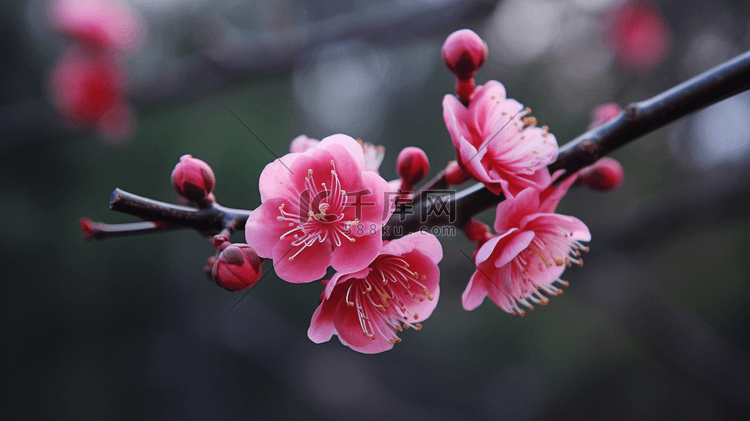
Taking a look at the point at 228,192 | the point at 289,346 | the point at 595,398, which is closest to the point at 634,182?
the point at 595,398

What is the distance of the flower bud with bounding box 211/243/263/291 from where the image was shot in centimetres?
66

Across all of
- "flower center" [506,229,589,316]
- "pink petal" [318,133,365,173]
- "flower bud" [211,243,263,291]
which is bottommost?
"flower center" [506,229,589,316]

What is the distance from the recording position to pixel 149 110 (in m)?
3.36

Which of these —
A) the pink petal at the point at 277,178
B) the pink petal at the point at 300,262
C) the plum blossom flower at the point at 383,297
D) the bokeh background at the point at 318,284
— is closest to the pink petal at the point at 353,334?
the plum blossom flower at the point at 383,297

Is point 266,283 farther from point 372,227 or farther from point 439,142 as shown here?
point 372,227

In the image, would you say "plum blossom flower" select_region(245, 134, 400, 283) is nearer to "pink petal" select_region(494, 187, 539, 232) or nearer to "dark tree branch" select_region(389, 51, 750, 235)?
"dark tree branch" select_region(389, 51, 750, 235)

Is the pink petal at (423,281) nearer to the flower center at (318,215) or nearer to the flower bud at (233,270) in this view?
the flower center at (318,215)

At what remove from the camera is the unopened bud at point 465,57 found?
0.88 m

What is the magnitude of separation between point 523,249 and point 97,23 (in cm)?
Result: 317

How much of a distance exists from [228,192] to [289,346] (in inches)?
78.4

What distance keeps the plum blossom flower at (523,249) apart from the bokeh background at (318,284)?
2.10m

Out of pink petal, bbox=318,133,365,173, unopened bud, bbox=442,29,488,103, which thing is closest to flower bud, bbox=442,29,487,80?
unopened bud, bbox=442,29,488,103

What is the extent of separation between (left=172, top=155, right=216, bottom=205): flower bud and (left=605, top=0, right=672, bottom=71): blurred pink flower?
11.6 ft

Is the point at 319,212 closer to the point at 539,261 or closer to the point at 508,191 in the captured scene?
the point at 508,191
